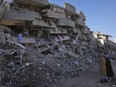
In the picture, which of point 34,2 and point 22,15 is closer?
point 22,15

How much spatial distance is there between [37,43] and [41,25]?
145 cm

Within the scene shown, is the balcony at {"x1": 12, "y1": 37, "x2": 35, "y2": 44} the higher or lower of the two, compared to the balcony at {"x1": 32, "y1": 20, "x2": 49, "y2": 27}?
lower

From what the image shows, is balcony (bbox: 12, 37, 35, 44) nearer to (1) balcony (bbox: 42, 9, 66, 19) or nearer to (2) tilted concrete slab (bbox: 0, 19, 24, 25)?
(2) tilted concrete slab (bbox: 0, 19, 24, 25)

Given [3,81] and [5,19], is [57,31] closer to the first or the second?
[5,19]

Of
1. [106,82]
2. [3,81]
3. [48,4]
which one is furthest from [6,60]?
[48,4]

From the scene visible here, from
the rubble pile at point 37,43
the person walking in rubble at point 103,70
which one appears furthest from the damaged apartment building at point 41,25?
the person walking in rubble at point 103,70

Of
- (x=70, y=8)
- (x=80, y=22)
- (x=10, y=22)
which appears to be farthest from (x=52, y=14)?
(x=80, y=22)

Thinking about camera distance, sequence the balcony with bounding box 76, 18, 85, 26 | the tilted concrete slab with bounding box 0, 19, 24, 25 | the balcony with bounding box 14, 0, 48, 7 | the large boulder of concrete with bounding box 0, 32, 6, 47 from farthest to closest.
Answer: the balcony with bounding box 76, 18, 85, 26 → the balcony with bounding box 14, 0, 48, 7 → the tilted concrete slab with bounding box 0, 19, 24, 25 → the large boulder of concrete with bounding box 0, 32, 6, 47

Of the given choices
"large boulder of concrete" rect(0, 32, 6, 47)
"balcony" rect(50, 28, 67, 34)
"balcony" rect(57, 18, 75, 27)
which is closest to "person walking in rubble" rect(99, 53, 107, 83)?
"large boulder of concrete" rect(0, 32, 6, 47)

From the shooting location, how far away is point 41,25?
12.4 metres

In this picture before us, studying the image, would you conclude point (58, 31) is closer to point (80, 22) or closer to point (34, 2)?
point (34, 2)

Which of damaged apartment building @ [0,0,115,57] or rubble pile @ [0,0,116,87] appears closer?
rubble pile @ [0,0,116,87]

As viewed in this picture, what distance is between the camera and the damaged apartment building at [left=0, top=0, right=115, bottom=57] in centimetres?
1037

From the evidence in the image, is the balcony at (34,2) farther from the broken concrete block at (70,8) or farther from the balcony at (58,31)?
the broken concrete block at (70,8)
